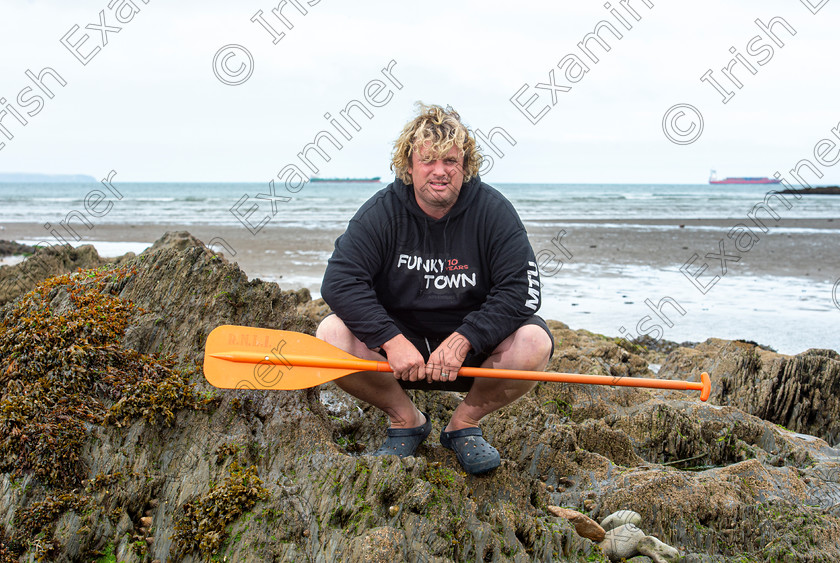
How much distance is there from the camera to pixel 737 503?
3416mm

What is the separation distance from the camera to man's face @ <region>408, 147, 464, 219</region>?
11.1ft

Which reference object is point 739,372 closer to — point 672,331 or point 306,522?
point 672,331

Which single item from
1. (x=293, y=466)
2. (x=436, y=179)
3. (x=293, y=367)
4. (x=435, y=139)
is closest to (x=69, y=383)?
(x=293, y=367)

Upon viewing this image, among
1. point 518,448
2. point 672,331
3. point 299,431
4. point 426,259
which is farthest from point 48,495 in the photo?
point 672,331

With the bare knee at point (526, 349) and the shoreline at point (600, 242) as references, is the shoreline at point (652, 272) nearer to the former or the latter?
the shoreline at point (600, 242)

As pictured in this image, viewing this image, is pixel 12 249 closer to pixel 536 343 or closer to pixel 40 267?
pixel 40 267

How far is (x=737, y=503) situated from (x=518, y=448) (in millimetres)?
1194

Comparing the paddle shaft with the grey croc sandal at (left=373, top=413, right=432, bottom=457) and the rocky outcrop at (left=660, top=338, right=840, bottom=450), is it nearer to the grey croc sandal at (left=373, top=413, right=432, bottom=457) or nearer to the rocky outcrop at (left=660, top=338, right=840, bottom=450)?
the grey croc sandal at (left=373, top=413, right=432, bottom=457)

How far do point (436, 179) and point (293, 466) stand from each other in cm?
162

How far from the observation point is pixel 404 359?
10.4ft

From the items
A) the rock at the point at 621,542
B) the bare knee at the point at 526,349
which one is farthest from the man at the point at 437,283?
the rock at the point at 621,542

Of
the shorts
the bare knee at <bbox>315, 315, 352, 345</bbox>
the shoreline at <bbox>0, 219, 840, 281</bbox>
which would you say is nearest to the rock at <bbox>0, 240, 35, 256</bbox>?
the shoreline at <bbox>0, 219, 840, 281</bbox>

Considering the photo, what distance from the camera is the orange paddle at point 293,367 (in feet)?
10.8

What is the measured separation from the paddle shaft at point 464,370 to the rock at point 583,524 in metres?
0.65
